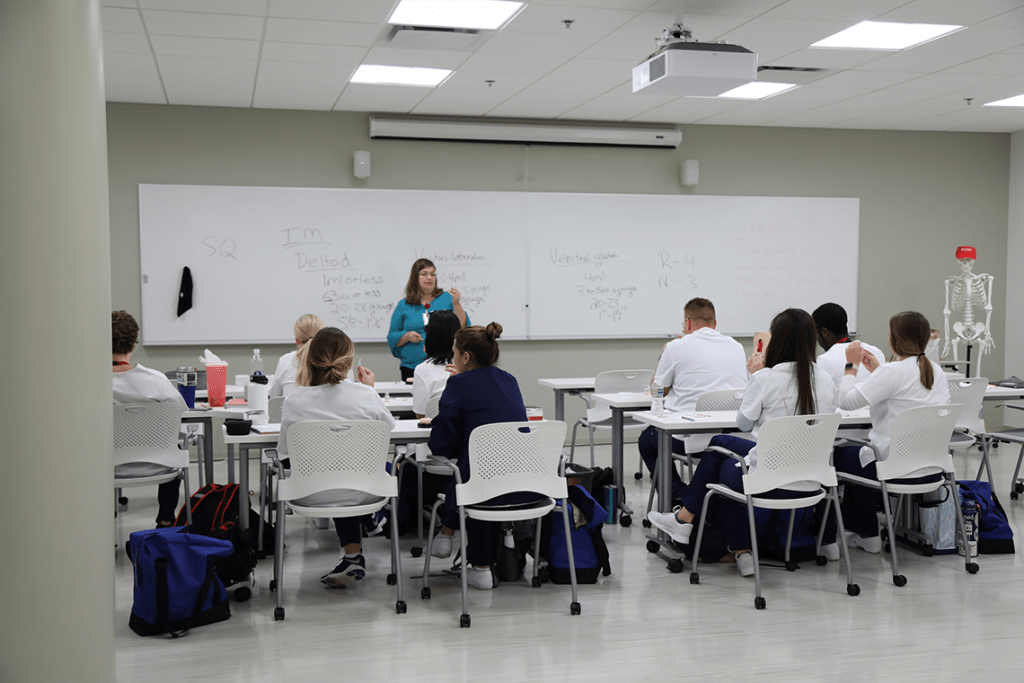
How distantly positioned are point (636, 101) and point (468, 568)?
4351mm

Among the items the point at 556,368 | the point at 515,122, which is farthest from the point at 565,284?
the point at 515,122

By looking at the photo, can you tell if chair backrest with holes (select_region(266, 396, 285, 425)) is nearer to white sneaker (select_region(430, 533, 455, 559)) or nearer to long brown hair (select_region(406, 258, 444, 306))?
white sneaker (select_region(430, 533, 455, 559))

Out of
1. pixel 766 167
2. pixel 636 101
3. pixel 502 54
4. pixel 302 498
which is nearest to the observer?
pixel 302 498

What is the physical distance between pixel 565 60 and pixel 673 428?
8.93 ft

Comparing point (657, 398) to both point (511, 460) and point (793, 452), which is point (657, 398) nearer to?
point (793, 452)

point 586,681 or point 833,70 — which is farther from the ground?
point 833,70

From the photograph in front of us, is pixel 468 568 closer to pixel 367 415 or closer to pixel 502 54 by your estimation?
pixel 367 415

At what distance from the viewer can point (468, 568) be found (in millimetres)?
4156

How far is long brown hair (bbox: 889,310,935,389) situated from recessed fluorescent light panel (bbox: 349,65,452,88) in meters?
3.39

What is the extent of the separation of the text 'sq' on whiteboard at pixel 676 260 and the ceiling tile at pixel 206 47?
9.92ft

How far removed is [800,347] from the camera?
13.6 ft

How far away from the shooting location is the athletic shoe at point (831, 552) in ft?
14.8

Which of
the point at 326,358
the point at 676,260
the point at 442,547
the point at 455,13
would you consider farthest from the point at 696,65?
the point at 676,260

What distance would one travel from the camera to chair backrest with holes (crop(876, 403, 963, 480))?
4.12 meters
